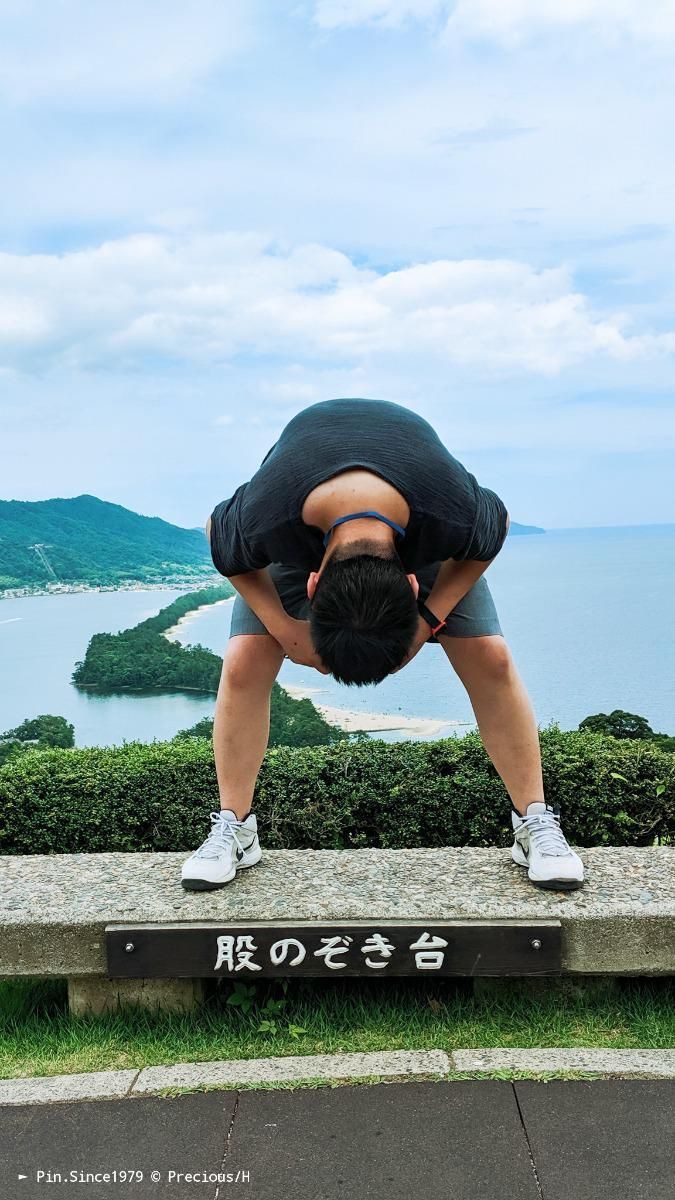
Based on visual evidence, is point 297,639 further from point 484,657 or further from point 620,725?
point 620,725

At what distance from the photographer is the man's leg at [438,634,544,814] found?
8.57ft

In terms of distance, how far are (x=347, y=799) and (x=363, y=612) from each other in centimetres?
173

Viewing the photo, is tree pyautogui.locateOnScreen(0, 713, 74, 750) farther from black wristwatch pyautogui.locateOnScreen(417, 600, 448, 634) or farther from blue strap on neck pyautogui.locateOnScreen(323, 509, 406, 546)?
blue strap on neck pyautogui.locateOnScreen(323, 509, 406, 546)

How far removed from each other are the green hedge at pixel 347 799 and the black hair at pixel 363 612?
160 centimetres

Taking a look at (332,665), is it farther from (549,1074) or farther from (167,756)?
(167,756)

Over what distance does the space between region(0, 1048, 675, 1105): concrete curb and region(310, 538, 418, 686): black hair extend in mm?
991

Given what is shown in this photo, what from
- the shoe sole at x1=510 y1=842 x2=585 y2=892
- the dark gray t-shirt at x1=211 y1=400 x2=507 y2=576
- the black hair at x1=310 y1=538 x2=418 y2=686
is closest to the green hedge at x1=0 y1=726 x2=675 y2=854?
the shoe sole at x1=510 y1=842 x2=585 y2=892

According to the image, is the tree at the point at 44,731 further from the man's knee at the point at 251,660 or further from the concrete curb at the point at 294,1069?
the concrete curb at the point at 294,1069

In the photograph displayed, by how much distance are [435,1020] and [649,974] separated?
0.57 m

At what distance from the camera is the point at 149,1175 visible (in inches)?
75.5

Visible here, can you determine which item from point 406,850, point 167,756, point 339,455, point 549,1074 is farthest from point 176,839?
point 339,455

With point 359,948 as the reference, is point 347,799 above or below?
above

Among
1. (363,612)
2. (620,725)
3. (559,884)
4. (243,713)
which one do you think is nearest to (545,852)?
(559,884)

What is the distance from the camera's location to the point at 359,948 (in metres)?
2.44
